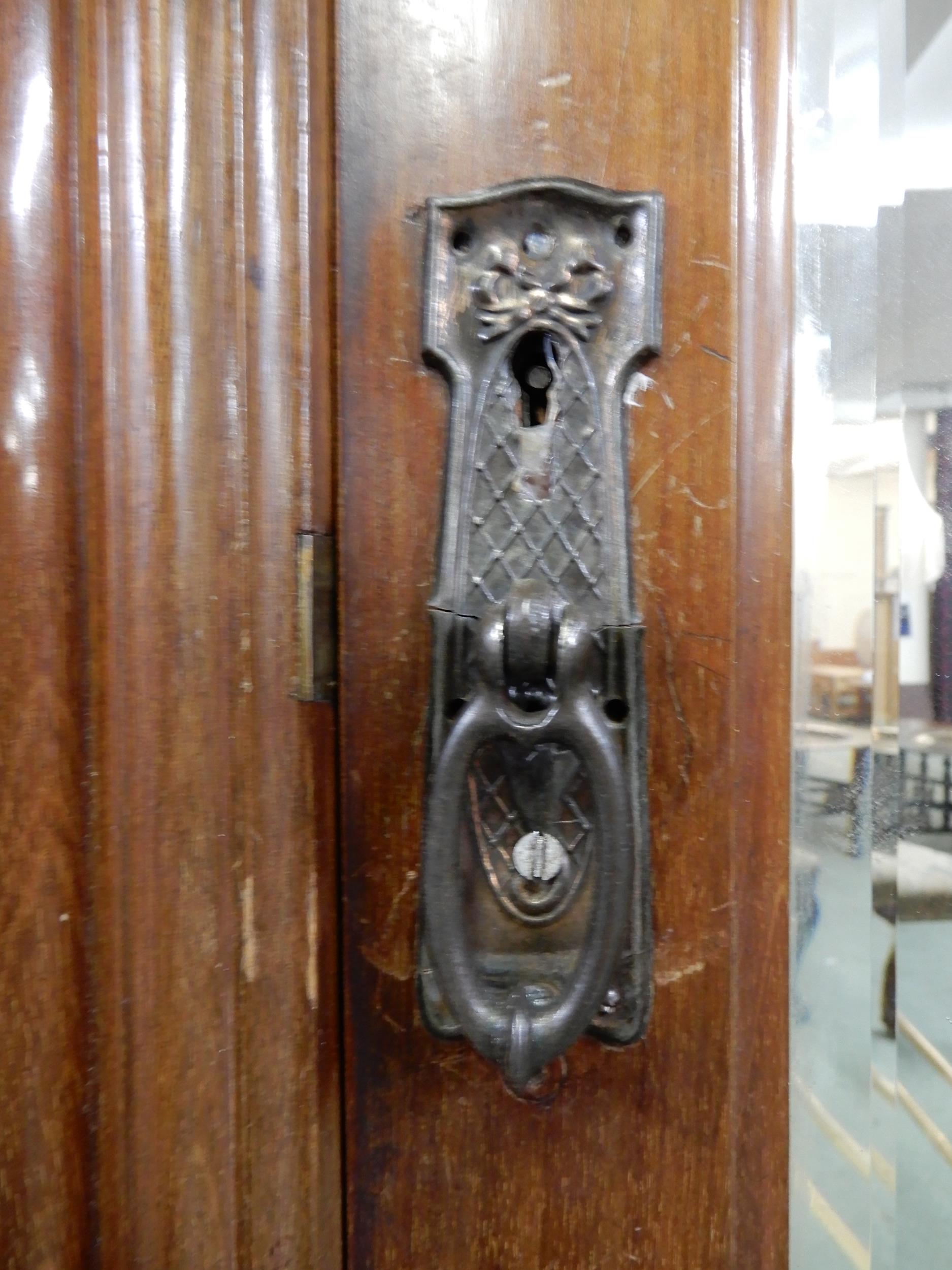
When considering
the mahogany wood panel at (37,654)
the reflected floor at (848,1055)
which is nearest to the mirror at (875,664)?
the reflected floor at (848,1055)

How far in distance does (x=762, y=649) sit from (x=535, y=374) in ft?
0.55

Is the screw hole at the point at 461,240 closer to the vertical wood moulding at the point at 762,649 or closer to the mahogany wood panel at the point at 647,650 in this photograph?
the mahogany wood panel at the point at 647,650

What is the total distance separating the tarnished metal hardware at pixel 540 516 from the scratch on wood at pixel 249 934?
0.08 metres

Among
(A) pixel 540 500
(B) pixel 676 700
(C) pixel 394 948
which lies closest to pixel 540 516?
(A) pixel 540 500

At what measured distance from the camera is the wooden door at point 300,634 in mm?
339

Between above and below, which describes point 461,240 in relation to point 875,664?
above

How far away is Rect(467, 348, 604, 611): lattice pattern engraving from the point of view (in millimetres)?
358

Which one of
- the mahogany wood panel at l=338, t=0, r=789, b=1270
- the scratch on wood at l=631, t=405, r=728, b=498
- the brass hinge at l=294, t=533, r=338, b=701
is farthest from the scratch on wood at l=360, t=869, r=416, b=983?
the scratch on wood at l=631, t=405, r=728, b=498

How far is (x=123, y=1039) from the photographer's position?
13.5 inches

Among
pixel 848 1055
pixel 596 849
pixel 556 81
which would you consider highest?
pixel 556 81

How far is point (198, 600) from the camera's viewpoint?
35 centimetres

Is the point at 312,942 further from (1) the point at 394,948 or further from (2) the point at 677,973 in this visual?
(2) the point at 677,973

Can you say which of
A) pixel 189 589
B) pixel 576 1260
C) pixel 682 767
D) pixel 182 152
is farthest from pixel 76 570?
pixel 576 1260

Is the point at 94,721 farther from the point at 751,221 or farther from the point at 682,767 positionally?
the point at 751,221
